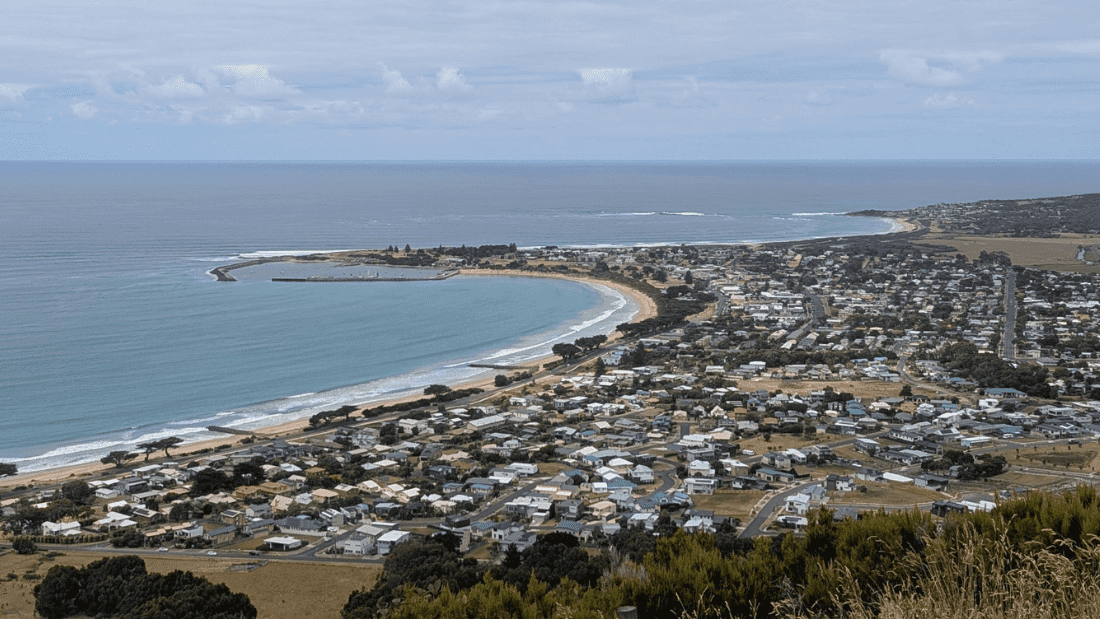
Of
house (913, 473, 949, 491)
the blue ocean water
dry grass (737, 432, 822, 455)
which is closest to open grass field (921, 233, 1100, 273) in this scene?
the blue ocean water

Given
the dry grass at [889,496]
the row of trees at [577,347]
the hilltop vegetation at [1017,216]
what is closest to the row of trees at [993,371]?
the dry grass at [889,496]

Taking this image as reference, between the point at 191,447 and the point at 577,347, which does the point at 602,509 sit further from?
the point at 577,347

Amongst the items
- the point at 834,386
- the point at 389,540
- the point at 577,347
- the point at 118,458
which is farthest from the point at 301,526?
the point at 577,347

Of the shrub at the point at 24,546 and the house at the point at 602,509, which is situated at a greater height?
the shrub at the point at 24,546

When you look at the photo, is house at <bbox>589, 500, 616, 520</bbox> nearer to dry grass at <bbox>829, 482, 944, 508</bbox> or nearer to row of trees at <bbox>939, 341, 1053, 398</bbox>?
dry grass at <bbox>829, 482, 944, 508</bbox>

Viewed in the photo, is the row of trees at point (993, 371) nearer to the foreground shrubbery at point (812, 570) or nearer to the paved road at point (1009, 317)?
the paved road at point (1009, 317)

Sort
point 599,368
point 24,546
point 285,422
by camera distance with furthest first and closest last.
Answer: point 599,368 → point 285,422 → point 24,546
